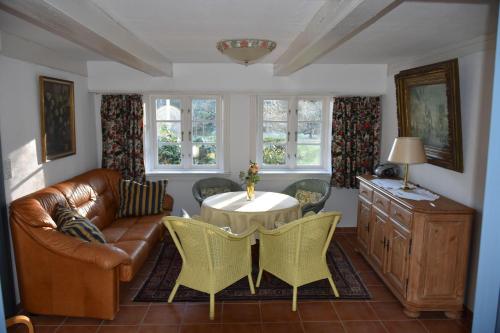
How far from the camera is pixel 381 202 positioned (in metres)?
4.10

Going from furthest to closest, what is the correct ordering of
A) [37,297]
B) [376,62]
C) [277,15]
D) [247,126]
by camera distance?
[247,126]
[376,62]
[37,297]
[277,15]

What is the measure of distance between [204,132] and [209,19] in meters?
3.06

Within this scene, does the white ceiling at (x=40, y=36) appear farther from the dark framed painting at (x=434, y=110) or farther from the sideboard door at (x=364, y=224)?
the sideboard door at (x=364, y=224)

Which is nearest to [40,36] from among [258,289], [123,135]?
[123,135]

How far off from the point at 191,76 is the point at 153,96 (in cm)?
72

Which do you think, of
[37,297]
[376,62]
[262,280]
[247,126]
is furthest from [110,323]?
[376,62]

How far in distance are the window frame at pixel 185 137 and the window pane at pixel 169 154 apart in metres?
0.05

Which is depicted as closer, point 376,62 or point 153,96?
point 376,62

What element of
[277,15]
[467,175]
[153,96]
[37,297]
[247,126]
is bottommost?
[37,297]

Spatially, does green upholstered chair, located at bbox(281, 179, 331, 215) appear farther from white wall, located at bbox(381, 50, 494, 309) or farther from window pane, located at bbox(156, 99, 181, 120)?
window pane, located at bbox(156, 99, 181, 120)

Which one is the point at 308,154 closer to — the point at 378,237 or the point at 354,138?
the point at 354,138

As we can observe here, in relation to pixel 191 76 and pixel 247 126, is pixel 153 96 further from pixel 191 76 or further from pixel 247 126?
pixel 247 126

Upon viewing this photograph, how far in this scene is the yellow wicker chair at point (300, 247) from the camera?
340 cm

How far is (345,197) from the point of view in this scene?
5.83m
